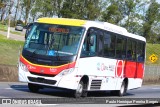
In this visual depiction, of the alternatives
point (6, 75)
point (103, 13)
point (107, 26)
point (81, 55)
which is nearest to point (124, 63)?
point (107, 26)

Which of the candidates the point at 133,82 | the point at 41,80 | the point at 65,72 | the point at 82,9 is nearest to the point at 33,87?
the point at 41,80

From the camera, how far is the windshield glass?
16828 mm

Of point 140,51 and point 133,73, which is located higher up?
point 140,51

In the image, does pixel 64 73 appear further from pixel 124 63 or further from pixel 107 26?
pixel 124 63

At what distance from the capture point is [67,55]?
1664 centimetres

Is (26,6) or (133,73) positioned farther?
(26,6)

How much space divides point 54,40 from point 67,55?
0.88 meters

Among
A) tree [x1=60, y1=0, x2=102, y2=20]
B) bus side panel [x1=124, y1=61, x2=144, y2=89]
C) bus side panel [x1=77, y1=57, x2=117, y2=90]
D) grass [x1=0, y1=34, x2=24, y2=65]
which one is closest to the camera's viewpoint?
bus side panel [x1=77, y1=57, x2=117, y2=90]

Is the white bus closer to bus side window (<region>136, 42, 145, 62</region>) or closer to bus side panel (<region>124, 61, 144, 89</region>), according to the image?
bus side panel (<region>124, 61, 144, 89</region>)

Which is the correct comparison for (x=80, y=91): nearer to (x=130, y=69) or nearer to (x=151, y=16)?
(x=130, y=69)

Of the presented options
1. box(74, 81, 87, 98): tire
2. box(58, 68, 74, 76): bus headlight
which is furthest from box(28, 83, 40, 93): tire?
box(58, 68, 74, 76): bus headlight

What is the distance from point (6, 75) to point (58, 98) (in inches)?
435

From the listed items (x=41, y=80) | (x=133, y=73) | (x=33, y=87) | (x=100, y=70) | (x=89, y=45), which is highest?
(x=89, y=45)

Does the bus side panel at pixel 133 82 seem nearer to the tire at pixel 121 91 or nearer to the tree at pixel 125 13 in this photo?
the tire at pixel 121 91
